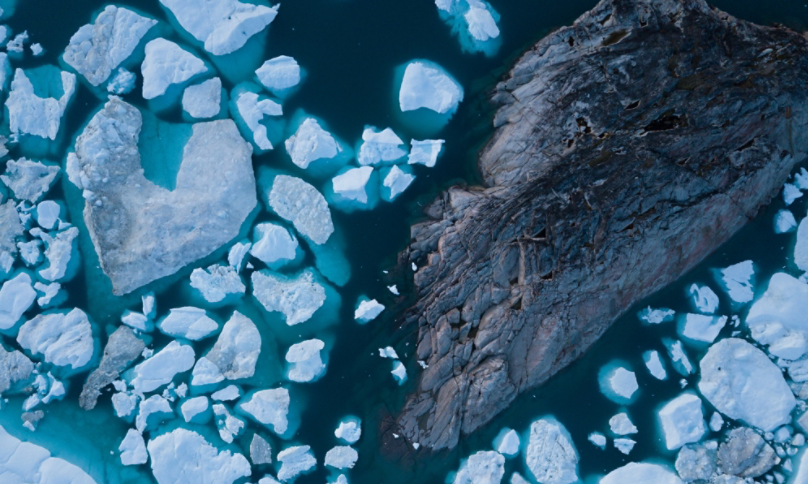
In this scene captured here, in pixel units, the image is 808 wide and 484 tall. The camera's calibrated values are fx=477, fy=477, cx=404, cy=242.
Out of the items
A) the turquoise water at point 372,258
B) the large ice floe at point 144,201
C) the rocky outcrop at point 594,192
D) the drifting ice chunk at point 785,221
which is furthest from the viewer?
the drifting ice chunk at point 785,221

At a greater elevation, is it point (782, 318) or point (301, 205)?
point (301, 205)

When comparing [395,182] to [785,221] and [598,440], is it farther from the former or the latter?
[785,221]

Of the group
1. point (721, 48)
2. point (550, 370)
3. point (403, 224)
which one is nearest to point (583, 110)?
point (721, 48)

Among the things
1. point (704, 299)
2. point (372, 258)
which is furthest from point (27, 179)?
point (704, 299)

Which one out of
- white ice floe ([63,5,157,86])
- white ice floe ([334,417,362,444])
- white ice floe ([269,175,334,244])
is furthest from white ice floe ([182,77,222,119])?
white ice floe ([334,417,362,444])

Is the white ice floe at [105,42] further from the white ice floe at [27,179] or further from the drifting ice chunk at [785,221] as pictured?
the drifting ice chunk at [785,221]

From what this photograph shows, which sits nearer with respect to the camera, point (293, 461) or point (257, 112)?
point (293, 461)

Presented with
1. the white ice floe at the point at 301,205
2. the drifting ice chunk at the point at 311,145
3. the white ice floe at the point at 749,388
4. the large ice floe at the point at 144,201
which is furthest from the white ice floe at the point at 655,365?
the large ice floe at the point at 144,201

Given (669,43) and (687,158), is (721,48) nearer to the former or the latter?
(669,43)
